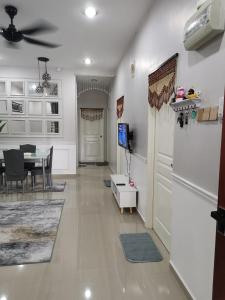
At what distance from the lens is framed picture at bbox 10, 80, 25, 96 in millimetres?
6339

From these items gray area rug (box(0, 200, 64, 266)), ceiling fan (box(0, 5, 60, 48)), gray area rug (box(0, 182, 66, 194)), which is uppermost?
ceiling fan (box(0, 5, 60, 48))

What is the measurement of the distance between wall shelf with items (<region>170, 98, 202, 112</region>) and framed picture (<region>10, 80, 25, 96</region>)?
5.44 m

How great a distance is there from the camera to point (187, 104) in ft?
6.07

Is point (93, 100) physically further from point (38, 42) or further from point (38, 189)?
point (38, 42)

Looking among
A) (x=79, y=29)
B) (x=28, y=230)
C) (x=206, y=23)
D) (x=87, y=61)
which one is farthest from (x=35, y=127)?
(x=206, y=23)

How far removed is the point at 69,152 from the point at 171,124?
14.9 feet

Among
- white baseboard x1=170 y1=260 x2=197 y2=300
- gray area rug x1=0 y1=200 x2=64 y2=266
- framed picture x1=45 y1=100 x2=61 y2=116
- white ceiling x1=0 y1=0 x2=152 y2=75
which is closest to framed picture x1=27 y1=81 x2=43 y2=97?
framed picture x1=45 y1=100 x2=61 y2=116

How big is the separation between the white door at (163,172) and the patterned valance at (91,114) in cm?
582

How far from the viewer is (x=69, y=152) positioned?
6.71 metres

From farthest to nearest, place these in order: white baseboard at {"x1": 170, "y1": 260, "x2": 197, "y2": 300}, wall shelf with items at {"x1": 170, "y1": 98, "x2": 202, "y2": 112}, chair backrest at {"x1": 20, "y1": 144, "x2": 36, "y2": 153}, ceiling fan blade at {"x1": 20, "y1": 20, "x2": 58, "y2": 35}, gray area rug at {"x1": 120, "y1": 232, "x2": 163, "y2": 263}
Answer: chair backrest at {"x1": 20, "y1": 144, "x2": 36, "y2": 153} < ceiling fan blade at {"x1": 20, "y1": 20, "x2": 58, "y2": 35} < gray area rug at {"x1": 120, "y1": 232, "x2": 163, "y2": 263} < white baseboard at {"x1": 170, "y1": 260, "x2": 197, "y2": 300} < wall shelf with items at {"x1": 170, "y1": 98, "x2": 202, "y2": 112}

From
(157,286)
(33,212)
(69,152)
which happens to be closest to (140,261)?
(157,286)

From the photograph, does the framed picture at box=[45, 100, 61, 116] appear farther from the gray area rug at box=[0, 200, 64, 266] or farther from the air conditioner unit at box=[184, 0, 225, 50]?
the air conditioner unit at box=[184, 0, 225, 50]

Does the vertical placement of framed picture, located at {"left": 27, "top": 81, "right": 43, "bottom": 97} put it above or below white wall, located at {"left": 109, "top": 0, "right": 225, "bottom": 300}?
above

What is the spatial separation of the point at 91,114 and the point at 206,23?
24.2 ft
